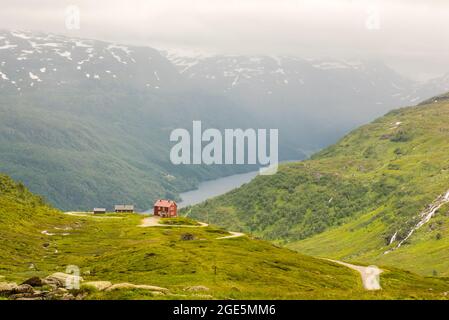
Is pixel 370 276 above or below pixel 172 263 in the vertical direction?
above

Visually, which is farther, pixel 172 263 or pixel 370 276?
pixel 370 276

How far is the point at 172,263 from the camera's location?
337ft

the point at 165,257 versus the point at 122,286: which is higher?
the point at 165,257

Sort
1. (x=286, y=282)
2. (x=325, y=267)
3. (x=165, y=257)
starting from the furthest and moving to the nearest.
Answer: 1. (x=325, y=267)
2. (x=165, y=257)
3. (x=286, y=282)

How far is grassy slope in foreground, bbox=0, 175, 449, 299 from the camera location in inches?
3083

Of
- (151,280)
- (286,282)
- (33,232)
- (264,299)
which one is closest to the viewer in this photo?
(264,299)

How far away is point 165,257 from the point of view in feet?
358

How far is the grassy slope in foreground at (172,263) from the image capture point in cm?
7831

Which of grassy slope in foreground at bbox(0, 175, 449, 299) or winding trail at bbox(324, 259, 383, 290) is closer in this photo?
grassy slope in foreground at bbox(0, 175, 449, 299)

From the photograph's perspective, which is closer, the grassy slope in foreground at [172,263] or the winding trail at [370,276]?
the grassy slope in foreground at [172,263]
